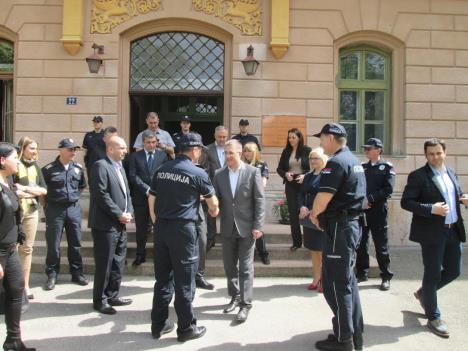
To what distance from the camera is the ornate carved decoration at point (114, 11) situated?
10.3 metres

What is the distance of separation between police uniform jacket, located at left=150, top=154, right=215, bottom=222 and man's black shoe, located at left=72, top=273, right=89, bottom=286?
2521mm

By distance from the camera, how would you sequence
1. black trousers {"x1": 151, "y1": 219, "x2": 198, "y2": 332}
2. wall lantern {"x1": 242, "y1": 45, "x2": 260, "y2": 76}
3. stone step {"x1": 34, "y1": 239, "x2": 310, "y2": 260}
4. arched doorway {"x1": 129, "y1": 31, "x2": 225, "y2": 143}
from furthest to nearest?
1. arched doorway {"x1": 129, "y1": 31, "x2": 225, "y2": 143}
2. wall lantern {"x1": 242, "y1": 45, "x2": 260, "y2": 76}
3. stone step {"x1": 34, "y1": 239, "x2": 310, "y2": 260}
4. black trousers {"x1": 151, "y1": 219, "x2": 198, "y2": 332}

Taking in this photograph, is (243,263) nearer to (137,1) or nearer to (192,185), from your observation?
(192,185)

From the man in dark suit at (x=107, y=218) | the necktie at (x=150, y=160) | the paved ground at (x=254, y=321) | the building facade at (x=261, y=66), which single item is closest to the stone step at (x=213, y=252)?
the paved ground at (x=254, y=321)

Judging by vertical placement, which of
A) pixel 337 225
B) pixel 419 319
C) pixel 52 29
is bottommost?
pixel 419 319

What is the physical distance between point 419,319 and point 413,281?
5.96 feet

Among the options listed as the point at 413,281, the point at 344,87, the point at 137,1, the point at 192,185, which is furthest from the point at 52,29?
the point at 413,281

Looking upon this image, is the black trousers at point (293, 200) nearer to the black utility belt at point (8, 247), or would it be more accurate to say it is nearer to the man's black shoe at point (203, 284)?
the man's black shoe at point (203, 284)

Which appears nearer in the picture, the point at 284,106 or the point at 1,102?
the point at 284,106

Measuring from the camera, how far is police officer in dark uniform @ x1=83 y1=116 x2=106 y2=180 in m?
9.17

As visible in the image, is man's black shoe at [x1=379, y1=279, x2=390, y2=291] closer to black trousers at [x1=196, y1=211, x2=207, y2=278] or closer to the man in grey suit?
the man in grey suit

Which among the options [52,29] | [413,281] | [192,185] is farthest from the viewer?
[52,29]

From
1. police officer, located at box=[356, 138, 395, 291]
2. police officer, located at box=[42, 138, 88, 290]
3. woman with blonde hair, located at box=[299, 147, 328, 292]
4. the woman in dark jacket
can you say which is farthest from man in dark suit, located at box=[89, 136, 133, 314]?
police officer, located at box=[356, 138, 395, 291]

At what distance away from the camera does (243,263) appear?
5.45m
